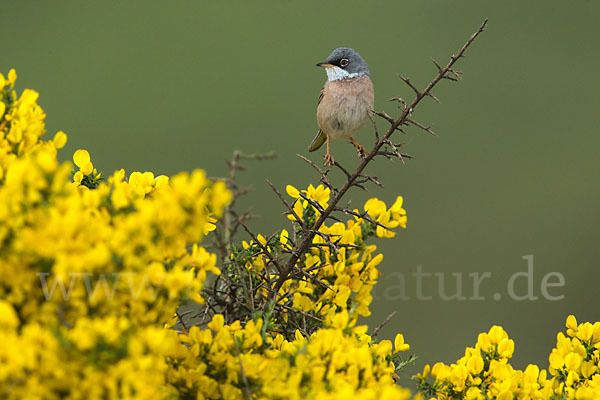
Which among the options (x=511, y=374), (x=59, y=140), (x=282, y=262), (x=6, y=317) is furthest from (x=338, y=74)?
(x=6, y=317)

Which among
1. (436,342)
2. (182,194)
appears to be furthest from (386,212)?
(436,342)

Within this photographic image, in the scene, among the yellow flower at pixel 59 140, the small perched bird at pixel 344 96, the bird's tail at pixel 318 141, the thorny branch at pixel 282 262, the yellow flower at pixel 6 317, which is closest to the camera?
the yellow flower at pixel 6 317

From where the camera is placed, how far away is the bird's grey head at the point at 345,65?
5.01 meters

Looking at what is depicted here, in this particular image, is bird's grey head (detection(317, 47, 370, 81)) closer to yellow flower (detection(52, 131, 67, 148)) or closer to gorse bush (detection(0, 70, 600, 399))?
gorse bush (detection(0, 70, 600, 399))

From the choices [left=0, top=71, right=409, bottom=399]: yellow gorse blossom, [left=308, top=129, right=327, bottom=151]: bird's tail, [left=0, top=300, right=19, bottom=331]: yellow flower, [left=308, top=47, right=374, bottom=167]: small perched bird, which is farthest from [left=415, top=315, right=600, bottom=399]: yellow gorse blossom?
[left=308, top=129, right=327, bottom=151]: bird's tail

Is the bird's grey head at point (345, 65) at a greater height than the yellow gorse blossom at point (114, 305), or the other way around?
the bird's grey head at point (345, 65)

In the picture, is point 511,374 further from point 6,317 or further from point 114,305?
point 6,317

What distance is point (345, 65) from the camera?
5031 millimetres

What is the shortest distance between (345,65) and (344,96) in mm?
293

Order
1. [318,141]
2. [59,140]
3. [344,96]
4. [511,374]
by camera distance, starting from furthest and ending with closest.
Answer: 1. [318,141]
2. [344,96]
3. [511,374]
4. [59,140]

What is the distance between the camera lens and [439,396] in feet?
8.90

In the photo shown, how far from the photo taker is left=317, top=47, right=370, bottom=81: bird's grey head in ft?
16.4

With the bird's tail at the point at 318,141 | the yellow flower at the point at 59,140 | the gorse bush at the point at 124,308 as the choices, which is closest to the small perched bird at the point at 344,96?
the bird's tail at the point at 318,141

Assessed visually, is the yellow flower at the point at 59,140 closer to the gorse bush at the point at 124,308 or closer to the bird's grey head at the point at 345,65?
the gorse bush at the point at 124,308
